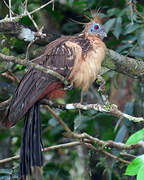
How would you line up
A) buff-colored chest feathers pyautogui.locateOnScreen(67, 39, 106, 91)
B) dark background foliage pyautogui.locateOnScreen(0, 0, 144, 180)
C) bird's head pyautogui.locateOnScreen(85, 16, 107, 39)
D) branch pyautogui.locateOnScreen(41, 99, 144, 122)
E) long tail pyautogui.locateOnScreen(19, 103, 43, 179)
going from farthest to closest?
dark background foliage pyautogui.locateOnScreen(0, 0, 144, 180) → bird's head pyautogui.locateOnScreen(85, 16, 107, 39) → buff-colored chest feathers pyautogui.locateOnScreen(67, 39, 106, 91) → long tail pyautogui.locateOnScreen(19, 103, 43, 179) → branch pyautogui.locateOnScreen(41, 99, 144, 122)

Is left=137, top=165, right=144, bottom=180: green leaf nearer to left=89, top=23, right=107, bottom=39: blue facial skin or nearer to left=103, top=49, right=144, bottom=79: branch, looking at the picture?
left=103, top=49, right=144, bottom=79: branch

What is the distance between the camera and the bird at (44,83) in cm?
294

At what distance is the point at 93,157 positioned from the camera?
3.70 metres

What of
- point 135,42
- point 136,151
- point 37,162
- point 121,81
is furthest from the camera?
point 121,81

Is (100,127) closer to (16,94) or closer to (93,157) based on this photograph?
(93,157)

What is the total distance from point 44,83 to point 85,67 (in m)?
0.34

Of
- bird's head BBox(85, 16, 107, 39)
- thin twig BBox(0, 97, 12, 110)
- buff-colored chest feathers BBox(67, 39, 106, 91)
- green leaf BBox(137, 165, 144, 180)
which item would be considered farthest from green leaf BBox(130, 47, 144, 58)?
green leaf BBox(137, 165, 144, 180)

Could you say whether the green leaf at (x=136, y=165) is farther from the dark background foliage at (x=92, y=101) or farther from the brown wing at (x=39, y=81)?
the dark background foliage at (x=92, y=101)

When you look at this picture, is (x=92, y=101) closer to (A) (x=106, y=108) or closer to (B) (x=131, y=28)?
(B) (x=131, y=28)

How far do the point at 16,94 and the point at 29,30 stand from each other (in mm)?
612

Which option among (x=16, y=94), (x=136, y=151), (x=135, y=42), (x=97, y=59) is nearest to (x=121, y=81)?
(x=135, y=42)

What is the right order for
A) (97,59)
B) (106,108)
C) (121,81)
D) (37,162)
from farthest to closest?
(121,81)
(97,59)
(37,162)
(106,108)

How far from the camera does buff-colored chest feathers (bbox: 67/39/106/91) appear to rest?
10.2ft

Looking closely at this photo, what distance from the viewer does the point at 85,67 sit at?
3.11 metres
